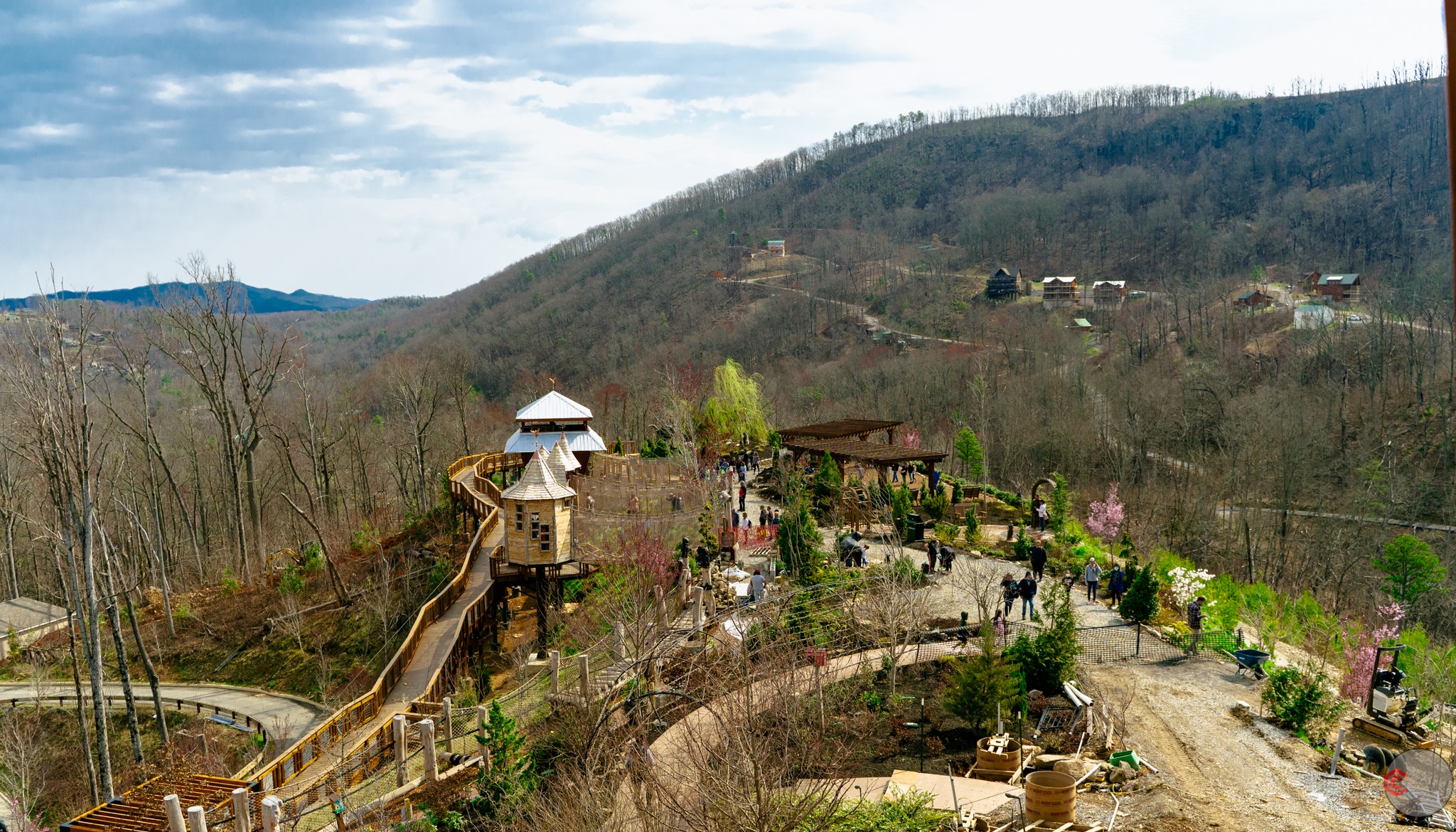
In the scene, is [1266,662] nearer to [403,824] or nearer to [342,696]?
[403,824]

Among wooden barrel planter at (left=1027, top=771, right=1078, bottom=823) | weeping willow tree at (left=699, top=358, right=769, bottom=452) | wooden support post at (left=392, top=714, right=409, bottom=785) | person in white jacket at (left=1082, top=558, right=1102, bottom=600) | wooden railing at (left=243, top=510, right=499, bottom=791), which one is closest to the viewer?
wooden barrel planter at (left=1027, top=771, right=1078, bottom=823)

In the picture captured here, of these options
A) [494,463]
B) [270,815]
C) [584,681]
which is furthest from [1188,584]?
[494,463]

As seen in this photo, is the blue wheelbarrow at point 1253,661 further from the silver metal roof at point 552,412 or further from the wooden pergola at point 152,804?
the silver metal roof at point 552,412

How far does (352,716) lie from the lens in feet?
60.7

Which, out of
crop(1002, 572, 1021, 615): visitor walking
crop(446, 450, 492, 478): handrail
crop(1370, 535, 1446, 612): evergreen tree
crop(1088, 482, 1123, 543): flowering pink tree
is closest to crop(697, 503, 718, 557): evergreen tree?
crop(1002, 572, 1021, 615): visitor walking

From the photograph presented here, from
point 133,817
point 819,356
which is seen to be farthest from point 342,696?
point 819,356

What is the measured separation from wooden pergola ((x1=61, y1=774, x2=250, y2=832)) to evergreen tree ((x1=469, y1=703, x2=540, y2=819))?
3540 millimetres

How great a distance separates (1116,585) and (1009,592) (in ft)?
13.0

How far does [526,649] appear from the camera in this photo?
2553 cm

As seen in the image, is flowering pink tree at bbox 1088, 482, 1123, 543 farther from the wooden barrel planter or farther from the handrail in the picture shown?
the handrail

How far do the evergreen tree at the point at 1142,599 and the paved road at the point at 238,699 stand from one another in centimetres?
2193

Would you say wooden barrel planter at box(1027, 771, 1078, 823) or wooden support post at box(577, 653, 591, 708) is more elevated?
wooden support post at box(577, 653, 591, 708)

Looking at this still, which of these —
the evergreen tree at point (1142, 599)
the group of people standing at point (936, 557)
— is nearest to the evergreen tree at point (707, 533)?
Answer: the group of people standing at point (936, 557)

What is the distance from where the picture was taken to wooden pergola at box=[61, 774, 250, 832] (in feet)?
44.7
